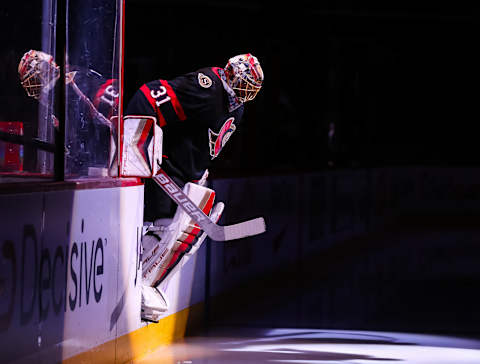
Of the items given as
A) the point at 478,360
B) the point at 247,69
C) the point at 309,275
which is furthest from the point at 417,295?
the point at 247,69

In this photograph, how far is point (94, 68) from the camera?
400 cm

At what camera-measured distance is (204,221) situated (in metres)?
4.27

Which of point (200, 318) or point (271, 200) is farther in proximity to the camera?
point (271, 200)

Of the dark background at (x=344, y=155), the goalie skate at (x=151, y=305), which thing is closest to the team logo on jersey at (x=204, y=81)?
the goalie skate at (x=151, y=305)

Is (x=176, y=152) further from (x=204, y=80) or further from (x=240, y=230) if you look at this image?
(x=240, y=230)

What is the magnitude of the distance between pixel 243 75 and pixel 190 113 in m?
0.33

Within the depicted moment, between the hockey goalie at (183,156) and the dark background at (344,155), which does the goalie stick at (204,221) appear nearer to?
the hockey goalie at (183,156)

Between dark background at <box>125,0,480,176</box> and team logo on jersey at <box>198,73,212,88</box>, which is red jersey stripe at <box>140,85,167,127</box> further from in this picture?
dark background at <box>125,0,480,176</box>

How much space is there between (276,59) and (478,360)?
7.90 meters

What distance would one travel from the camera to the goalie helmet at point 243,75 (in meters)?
4.58

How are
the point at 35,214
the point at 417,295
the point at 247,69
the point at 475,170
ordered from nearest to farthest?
the point at 35,214, the point at 247,69, the point at 417,295, the point at 475,170

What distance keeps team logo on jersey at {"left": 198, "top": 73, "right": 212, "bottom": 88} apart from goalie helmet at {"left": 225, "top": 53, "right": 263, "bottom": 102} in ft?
0.39

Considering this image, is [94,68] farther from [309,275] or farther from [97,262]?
[309,275]

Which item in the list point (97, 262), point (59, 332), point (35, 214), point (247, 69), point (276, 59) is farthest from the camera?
point (276, 59)
